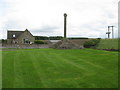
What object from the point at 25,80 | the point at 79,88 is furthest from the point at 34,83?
the point at 79,88

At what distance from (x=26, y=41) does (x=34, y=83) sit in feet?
129

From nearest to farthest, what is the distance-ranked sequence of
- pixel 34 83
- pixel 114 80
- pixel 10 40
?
pixel 34 83 → pixel 114 80 → pixel 10 40

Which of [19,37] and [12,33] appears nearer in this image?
[19,37]

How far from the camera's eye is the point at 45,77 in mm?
5477

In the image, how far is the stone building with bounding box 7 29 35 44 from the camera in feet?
137

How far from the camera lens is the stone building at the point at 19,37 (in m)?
41.9

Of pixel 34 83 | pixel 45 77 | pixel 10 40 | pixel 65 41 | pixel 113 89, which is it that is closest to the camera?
pixel 113 89

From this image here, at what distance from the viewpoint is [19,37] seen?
137 ft

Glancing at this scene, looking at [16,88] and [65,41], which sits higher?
[65,41]

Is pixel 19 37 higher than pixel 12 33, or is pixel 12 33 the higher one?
pixel 12 33

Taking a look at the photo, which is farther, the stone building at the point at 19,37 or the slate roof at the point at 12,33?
the slate roof at the point at 12,33

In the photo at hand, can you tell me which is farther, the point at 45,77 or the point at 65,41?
the point at 65,41

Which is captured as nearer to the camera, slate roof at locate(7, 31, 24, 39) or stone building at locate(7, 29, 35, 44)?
stone building at locate(7, 29, 35, 44)

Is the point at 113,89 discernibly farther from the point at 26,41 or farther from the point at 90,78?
the point at 26,41
